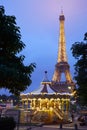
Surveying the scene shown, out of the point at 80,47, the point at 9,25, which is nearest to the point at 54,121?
the point at 80,47

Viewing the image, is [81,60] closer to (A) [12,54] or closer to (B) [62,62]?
(A) [12,54]

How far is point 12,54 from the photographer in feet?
47.4

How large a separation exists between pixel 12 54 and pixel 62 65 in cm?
11199

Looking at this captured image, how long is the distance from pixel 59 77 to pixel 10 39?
109180 millimetres

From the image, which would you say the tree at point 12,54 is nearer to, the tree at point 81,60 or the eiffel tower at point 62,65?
the tree at point 81,60

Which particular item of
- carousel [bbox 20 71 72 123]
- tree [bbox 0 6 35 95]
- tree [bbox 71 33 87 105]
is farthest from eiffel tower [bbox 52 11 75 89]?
tree [bbox 0 6 35 95]

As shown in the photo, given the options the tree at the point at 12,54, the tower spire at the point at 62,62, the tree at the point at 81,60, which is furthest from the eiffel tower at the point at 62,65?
the tree at the point at 12,54

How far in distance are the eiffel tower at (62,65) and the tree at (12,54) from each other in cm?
10369

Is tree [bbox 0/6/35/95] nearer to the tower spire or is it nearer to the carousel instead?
the carousel

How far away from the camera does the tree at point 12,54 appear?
13452 millimetres

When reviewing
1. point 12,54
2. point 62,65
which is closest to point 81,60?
point 12,54

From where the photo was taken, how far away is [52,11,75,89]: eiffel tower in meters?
122

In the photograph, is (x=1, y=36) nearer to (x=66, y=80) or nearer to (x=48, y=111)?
(x=48, y=111)

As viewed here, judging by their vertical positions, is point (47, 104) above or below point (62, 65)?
below
